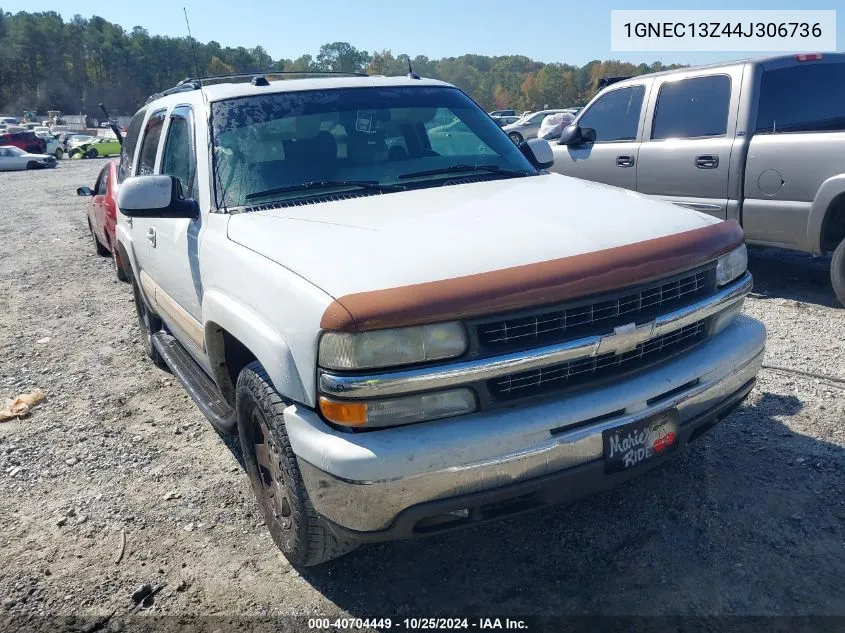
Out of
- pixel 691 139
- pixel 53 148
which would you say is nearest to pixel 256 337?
pixel 691 139

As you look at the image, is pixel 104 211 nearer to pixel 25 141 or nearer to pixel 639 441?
pixel 639 441

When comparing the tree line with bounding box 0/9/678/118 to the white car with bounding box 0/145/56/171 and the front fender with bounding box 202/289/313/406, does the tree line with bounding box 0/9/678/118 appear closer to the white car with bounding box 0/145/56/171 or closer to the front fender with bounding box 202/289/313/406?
the white car with bounding box 0/145/56/171

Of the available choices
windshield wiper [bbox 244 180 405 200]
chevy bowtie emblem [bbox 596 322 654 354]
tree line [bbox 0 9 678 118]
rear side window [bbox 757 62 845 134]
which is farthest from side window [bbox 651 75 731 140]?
tree line [bbox 0 9 678 118]

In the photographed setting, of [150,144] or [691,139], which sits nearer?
[150,144]

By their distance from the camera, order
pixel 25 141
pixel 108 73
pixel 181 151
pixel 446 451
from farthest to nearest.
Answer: pixel 108 73 < pixel 25 141 < pixel 181 151 < pixel 446 451

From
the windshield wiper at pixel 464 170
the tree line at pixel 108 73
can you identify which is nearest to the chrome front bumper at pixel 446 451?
the windshield wiper at pixel 464 170

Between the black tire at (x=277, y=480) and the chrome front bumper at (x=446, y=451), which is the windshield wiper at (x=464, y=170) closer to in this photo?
the black tire at (x=277, y=480)

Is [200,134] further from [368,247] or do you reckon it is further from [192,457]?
[192,457]

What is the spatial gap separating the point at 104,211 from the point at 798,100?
7.31 m

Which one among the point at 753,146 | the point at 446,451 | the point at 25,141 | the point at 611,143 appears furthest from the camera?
the point at 25,141

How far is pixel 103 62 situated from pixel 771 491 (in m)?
134

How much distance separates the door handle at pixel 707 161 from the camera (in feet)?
19.8

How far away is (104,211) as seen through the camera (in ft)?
27.7

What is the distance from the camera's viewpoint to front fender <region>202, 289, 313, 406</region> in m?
2.35
